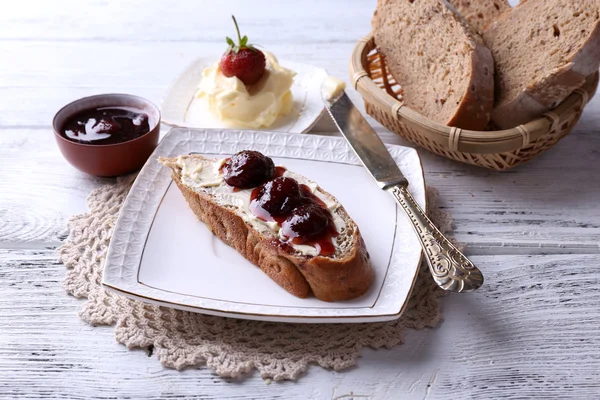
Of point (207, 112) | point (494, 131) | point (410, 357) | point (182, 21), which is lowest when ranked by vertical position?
point (182, 21)

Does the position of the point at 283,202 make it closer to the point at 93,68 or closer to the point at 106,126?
the point at 106,126

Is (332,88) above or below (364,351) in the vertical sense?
above

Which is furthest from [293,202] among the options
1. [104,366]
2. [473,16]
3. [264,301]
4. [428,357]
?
[473,16]

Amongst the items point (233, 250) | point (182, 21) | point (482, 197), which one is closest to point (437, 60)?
point (482, 197)

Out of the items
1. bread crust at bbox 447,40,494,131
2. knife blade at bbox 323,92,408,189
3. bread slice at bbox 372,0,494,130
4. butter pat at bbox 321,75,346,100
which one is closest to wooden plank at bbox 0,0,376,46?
bread slice at bbox 372,0,494,130

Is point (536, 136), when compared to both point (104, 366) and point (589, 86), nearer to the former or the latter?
point (589, 86)
